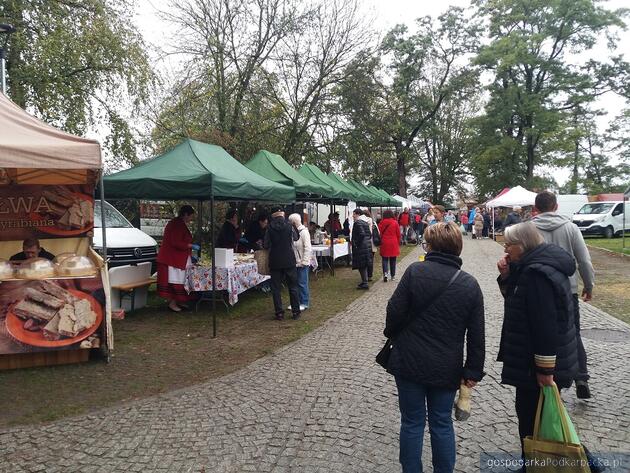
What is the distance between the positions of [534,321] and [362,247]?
850cm

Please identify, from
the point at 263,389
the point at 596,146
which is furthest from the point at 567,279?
the point at 596,146

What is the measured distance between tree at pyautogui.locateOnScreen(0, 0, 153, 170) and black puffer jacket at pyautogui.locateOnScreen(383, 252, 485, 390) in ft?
41.5

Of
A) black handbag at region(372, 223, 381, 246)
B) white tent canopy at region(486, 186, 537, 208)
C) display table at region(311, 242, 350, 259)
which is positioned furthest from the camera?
white tent canopy at region(486, 186, 537, 208)

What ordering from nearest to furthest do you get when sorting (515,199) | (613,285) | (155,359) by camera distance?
(155,359)
(613,285)
(515,199)

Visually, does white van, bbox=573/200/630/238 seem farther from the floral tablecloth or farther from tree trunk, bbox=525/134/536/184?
the floral tablecloth

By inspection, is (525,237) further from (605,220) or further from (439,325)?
(605,220)

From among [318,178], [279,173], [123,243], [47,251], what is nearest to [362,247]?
[279,173]

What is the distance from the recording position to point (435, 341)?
2.78m

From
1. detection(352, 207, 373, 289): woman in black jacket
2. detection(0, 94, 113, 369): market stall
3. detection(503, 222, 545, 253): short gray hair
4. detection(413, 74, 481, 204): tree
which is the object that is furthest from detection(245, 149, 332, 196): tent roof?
detection(413, 74, 481, 204): tree

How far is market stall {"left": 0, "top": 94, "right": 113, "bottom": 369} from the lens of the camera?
202 inches

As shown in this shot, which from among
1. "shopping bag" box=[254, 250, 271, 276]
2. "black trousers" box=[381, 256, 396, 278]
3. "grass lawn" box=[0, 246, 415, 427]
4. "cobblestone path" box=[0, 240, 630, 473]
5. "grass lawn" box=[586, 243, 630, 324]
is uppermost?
"shopping bag" box=[254, 250, 271, 276]

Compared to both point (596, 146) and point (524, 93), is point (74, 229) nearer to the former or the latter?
point (524, 93)

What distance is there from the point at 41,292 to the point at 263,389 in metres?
2.80

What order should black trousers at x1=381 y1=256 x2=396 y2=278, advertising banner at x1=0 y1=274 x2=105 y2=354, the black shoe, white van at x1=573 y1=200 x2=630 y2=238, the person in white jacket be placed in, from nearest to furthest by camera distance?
the black shoe, advertising banner at x1=0 y1=274 x2=105 y2=354, the person in white jacket, black trousers at x1=381 y1=256 x2=396 y2=278, white van at x1=573 y1=200 x2=630 y2=238
